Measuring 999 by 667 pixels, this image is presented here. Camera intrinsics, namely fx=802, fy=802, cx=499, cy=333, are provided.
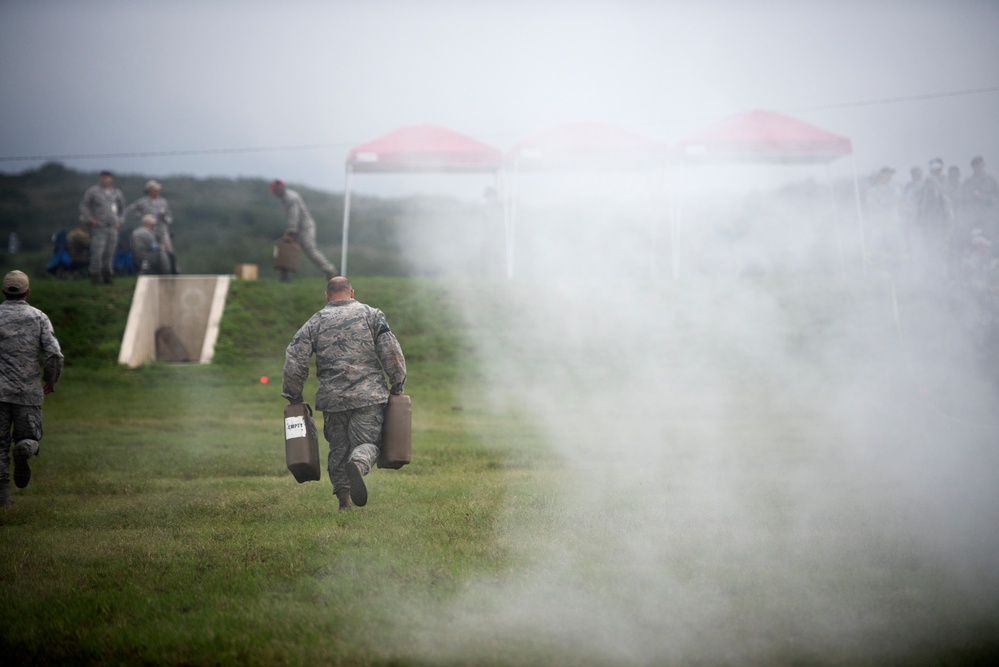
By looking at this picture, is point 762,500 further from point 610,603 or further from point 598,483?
point 610,603

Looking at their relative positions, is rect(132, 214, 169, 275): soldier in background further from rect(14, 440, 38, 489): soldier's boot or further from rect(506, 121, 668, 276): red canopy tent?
rect(14, 440, 38, 489): soldier's boot

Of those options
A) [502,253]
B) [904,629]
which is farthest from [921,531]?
[502,253]

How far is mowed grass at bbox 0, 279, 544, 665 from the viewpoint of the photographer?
→ 156 inches

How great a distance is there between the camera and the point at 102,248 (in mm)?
16359

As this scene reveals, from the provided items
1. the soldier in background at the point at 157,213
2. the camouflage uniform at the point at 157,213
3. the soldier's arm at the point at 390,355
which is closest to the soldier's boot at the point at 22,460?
the soldier's arm at the point at 390,355

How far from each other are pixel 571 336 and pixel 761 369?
357 cm

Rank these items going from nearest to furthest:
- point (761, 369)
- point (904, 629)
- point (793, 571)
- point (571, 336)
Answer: point (904, 629), point (793, 571), point (761, 369), point (571, 336)

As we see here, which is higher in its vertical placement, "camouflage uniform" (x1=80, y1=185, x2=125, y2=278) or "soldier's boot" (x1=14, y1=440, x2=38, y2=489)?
"camouflage uniform" (x1=80, y1=185, x2=125, y2=278)

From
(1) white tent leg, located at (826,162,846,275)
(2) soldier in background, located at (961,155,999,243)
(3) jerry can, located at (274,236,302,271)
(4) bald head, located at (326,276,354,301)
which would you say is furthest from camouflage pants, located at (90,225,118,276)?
(2) soldier in background, located at (961,155,999,243)

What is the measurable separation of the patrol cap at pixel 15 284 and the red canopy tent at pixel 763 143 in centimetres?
857

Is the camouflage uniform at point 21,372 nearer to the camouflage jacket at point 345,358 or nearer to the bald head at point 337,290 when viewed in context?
the camouflage jacket at point 345,358

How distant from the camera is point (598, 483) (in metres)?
7.21

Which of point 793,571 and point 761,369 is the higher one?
point 761,369

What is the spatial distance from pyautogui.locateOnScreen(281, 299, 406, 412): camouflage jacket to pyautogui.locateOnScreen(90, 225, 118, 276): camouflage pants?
1183 cm
